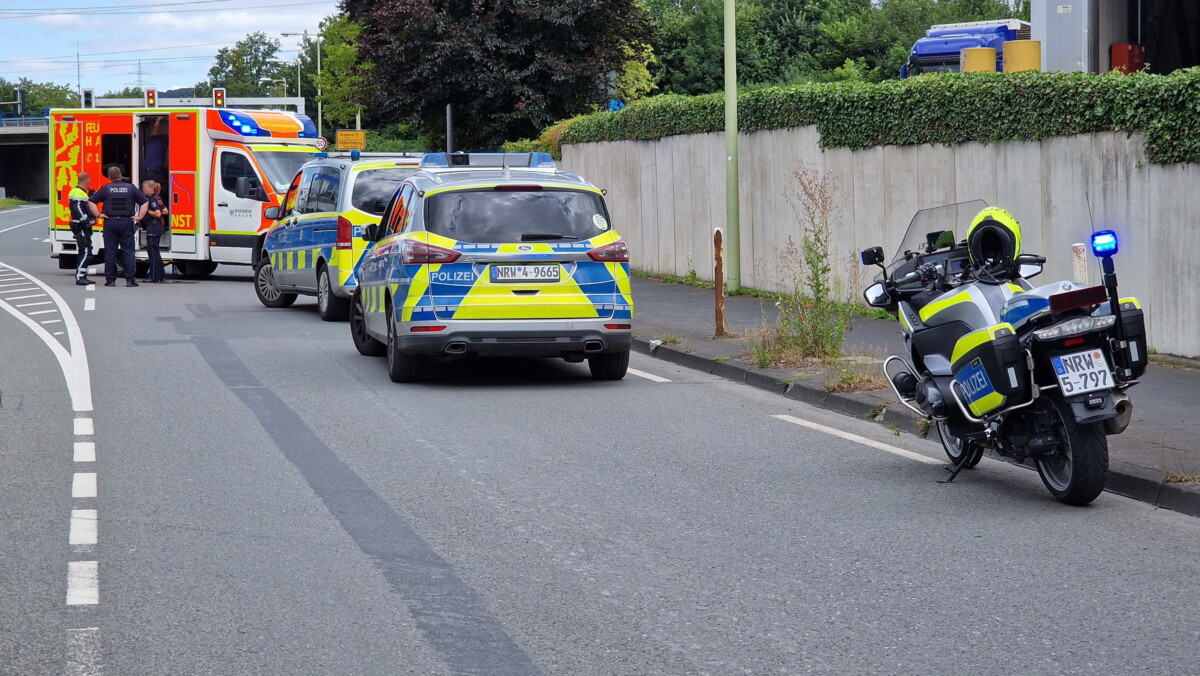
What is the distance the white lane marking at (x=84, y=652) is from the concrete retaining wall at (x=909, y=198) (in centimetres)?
527

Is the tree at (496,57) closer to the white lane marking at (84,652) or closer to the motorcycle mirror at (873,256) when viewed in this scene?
the motorcycle mirror at (873,256)

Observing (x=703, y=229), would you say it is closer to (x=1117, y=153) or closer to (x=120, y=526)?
(x=1117, y=153)

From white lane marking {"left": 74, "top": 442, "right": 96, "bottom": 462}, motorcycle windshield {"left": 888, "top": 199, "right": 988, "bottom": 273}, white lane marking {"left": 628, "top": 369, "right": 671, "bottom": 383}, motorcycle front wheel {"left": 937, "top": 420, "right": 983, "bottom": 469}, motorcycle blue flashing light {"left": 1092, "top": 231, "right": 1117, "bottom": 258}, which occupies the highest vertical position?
motorcycle windshield {"left": 888, "top": 199, "right": 988, "bottom": 273}

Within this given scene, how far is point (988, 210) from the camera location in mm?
8180

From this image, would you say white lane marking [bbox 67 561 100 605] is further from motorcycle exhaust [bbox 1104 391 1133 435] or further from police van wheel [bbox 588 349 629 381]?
police van wheel [bbox 588 349 629 381]

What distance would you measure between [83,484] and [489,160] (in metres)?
8.21

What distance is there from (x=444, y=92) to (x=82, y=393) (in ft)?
76.5

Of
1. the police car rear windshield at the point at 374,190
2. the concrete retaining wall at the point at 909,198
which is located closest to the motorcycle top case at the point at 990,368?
the concrete retaining wall at the point at 909,198

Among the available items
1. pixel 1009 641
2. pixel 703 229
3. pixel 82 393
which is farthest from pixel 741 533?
pixel 703 229

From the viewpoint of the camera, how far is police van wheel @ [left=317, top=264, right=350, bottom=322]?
18.2 metres

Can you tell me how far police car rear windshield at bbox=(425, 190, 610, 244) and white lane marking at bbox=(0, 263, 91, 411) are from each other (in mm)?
3009

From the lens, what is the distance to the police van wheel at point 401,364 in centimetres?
1230

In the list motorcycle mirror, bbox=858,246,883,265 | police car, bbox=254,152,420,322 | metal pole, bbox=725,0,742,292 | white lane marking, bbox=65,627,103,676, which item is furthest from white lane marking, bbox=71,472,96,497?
metal pole, bbox=725,0,742,292

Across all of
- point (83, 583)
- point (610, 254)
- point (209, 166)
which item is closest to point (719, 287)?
point (610, 254)
